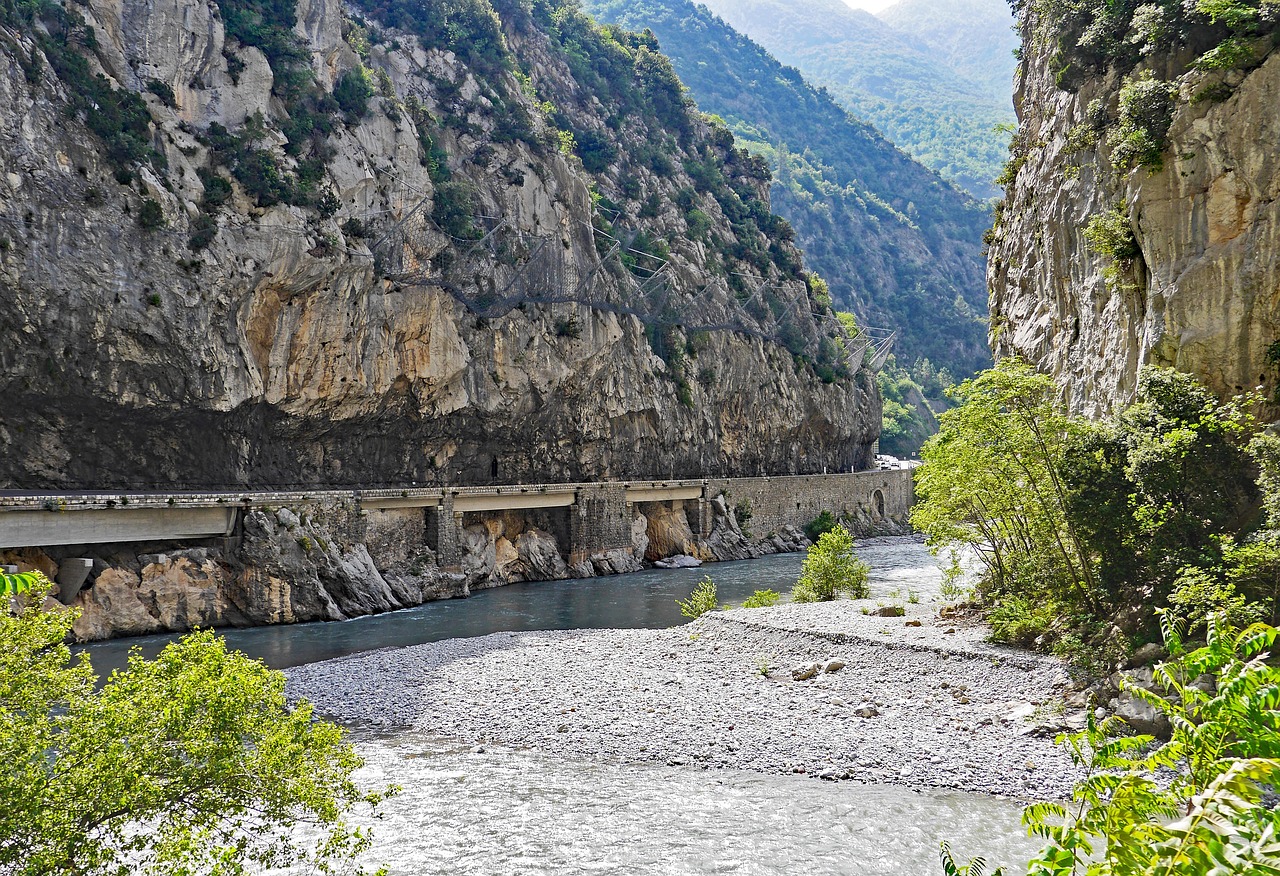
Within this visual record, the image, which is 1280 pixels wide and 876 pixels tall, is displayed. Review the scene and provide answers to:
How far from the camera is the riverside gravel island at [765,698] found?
1558cm

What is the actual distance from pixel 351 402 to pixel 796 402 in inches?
1811

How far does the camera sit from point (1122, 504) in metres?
18.4

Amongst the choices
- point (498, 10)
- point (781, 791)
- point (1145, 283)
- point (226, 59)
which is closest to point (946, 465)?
point (1145, 283)

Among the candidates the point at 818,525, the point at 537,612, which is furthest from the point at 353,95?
the point at 818,525

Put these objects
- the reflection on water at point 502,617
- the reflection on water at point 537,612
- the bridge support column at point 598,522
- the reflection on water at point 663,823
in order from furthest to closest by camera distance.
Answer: the bridge support column at point 598,522
the reflection on water at point 537,612
the reflection on water at point 502,617
the reflection on water at point 663,823

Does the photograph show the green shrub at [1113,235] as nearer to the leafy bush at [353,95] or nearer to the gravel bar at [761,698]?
the gravel bar at [761,698]

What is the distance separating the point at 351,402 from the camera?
4422cm

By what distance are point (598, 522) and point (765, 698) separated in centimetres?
3411

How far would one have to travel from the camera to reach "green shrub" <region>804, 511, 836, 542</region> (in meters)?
69.4

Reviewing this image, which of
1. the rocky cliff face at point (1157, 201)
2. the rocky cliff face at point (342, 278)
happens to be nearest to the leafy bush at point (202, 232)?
the rocky cliff face at point (342, 278)

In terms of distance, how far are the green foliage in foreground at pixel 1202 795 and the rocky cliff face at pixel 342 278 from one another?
38149 mm

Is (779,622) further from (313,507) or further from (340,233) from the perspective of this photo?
(340,233)

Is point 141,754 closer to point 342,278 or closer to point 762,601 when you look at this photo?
point 762,601

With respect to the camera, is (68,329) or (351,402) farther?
(351,402)
